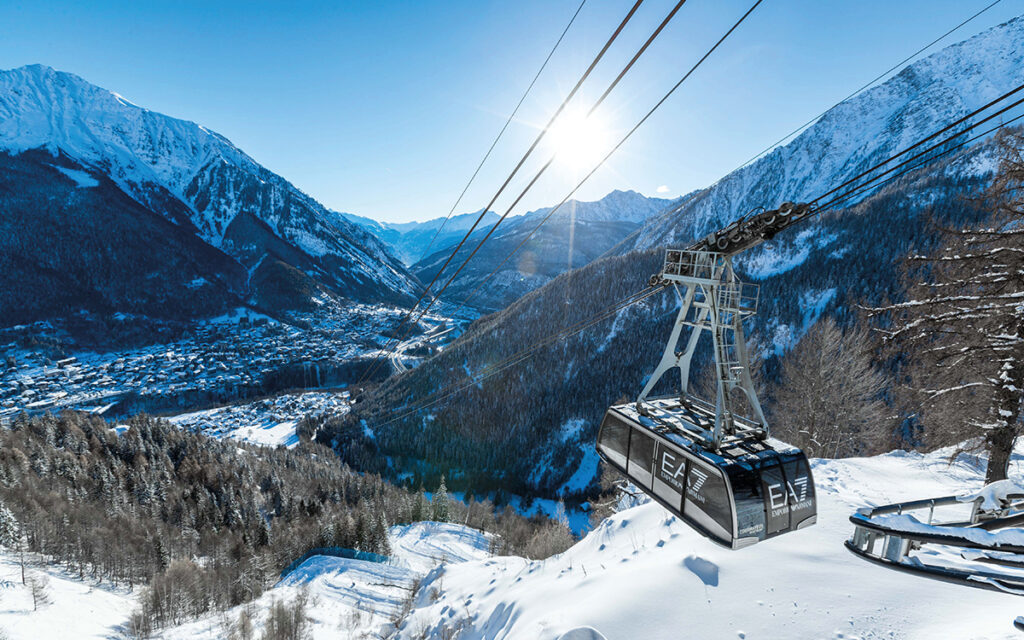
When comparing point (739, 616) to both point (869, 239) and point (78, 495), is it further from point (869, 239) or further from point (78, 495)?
point (869, 239)

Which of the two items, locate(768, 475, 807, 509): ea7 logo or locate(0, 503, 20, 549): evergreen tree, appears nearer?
locate(768, 475, 807, 509): ea7 logo

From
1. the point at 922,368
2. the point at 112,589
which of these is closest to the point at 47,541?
the point at 112,589

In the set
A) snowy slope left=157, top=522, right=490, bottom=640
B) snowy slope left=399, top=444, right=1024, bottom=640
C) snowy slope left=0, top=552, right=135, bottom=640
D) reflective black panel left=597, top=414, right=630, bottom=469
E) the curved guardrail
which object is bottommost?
snowy slope left=0, top=552, right=135, bottom=640

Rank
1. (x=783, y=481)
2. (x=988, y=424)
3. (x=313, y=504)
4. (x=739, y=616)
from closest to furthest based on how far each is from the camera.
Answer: (x=739, y=616)
(x=783, y=481)
(x=988, y=424)
(x=313, y=504)

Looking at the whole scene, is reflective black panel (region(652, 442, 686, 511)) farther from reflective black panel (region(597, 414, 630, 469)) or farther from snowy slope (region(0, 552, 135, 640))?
snowy slope (region(0, 552, 135, 640))

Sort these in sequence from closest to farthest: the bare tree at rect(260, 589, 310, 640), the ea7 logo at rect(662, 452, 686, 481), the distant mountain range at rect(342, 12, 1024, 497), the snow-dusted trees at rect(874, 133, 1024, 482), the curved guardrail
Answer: the curved guardrail < the ea7 logo at rect(662, 452, 686, 481) < the snow-dusted trees at rect(874, 133, 1024, 482) < the bare tree at rect(260, 589, 310, 640) < the distant mountain range at rect(342, 12, 1024, 497)

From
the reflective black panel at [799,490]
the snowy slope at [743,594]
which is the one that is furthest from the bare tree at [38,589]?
the reflective black panel at [799,490]

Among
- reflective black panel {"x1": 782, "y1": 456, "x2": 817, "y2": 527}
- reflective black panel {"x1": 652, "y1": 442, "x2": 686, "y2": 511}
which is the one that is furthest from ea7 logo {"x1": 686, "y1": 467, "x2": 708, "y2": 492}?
reflective black panel {"x1": 782, "y1": 456, "x2": 817, "y2": 527}
